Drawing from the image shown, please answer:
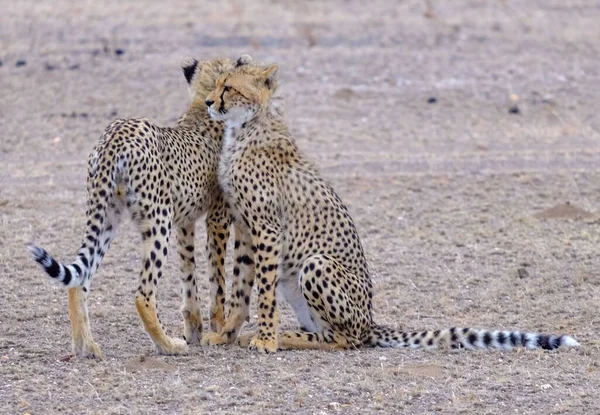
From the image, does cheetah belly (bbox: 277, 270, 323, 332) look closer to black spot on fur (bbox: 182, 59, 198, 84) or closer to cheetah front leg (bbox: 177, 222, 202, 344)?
cheetah front leg (bbox: 177, 222, 202, 344)

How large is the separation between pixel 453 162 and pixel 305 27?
6.11 meters

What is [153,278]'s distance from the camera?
16.7 feet

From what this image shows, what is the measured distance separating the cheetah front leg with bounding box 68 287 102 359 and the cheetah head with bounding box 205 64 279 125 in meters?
1.10

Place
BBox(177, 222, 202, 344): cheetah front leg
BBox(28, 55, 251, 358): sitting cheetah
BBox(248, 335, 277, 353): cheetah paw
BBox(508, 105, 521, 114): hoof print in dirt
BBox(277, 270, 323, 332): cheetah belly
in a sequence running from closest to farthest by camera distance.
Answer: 1. BBox(28, 55, 251, 358): sitting cheetah
2. BBox(248, 335, 277, 353): cheetah paw
3. BBox(277, 270, 323, 332): cheetah belly
4. BBox(177, 222, 202, 344): cheetah front leg
5. BBox(508, 105, 521, 114): hoof print in dirt

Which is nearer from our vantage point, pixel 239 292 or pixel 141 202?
pixel 141 202

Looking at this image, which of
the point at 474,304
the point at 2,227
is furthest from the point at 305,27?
the point at 474,304

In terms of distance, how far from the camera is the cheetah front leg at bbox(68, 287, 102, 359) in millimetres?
5070

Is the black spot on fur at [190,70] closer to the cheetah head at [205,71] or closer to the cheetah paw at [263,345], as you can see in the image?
the cheetah head at [205,71]

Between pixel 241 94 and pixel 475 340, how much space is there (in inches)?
62.1

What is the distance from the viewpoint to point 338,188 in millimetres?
8922

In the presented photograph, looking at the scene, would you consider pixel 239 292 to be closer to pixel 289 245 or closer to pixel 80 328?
pixel 289 245

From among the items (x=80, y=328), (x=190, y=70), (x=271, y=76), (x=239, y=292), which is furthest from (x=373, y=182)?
(x=80, y=328)

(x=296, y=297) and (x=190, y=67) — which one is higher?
(x=190, y=67)

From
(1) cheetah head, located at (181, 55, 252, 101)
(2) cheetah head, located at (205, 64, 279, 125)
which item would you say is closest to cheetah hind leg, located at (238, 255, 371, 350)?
(2) cheetah head, located at (205, 64, 279, 125)
